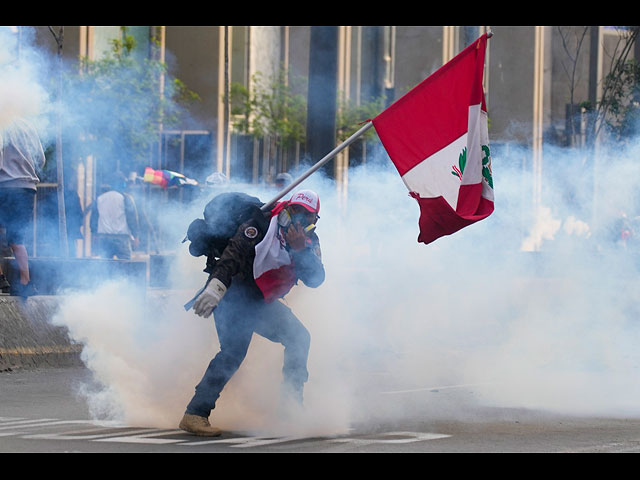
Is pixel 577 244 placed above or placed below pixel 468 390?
above

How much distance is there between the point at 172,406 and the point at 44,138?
3.84 metres

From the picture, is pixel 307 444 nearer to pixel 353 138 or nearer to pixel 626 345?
pixel 353 138

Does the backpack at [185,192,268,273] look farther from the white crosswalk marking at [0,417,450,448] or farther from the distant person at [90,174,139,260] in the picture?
the distant person at [90,174,139,260]

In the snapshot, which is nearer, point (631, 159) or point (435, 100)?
point (435, 100)

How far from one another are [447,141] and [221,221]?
1372mm

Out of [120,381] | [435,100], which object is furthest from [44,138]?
[435,100]

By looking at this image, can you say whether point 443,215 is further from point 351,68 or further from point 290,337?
point 351,68

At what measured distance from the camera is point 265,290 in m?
6.23

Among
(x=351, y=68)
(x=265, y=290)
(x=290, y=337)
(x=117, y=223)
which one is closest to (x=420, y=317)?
(x=290, y=337)

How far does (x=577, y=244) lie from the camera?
10.5 metres

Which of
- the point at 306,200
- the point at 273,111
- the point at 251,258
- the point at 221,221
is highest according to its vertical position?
the point at 273,111

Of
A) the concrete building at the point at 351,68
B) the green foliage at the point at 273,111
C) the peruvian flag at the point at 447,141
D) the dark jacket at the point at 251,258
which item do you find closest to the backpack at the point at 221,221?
the dark jacket at the point at 251,258

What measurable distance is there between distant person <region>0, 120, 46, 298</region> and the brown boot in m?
3.13
